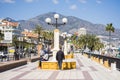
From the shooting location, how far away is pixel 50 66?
2458cm

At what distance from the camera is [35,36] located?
18762 centimetres

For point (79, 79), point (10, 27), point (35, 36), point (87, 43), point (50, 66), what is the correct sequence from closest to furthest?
point (79, 79) < point (50, 66) < point (87, 43) < point (10, 27) < point (35, 36)

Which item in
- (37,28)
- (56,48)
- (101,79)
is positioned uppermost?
(37,28)

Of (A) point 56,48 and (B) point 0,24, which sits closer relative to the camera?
(A) point 56,48

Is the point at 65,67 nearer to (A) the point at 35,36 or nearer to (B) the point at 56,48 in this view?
(B) the point at 56,48

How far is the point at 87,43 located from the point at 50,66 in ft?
313

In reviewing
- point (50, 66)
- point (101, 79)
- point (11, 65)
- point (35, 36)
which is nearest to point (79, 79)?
point (101, 79)

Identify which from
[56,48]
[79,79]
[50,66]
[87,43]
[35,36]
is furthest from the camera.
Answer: [35,36]

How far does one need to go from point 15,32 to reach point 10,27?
189 inches

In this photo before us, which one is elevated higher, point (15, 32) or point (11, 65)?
point (15, 32)

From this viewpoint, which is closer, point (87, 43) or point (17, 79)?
point (17, 79)

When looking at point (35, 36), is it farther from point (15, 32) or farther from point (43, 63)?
point (43, 63)

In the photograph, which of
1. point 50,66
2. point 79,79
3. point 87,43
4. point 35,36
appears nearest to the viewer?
point 79,79

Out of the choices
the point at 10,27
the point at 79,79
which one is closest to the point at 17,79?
the point at 79,79
